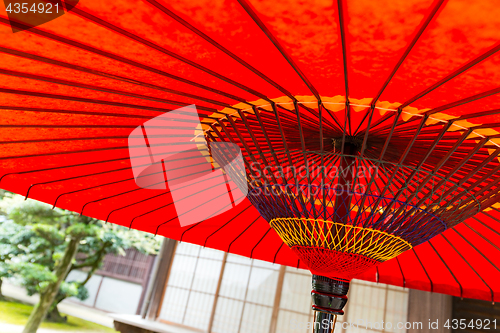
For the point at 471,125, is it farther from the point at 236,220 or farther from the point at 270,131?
the point at 236,220

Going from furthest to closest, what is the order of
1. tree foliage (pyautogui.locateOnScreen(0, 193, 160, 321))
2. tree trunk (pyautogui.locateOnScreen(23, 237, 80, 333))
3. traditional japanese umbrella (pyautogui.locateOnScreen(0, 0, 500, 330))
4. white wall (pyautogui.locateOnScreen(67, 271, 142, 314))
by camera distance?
1. white wall (pyautogui.locateOnScreen(67, 271, 142, 314))
2. tree foliage (pyautogui.locateOnScreen(0, 193, 160, 321))
3. tree trunk (pyautogui.locateOnScreen(23, 237, 80, 333))
4. traditional japanese umbrella (pyautogui.locateOnScreen(0, 0, 500, 330))

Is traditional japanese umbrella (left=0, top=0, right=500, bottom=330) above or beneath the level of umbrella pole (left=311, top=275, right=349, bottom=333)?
above

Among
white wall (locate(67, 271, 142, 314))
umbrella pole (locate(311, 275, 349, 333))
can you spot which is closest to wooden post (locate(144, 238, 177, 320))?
white wall (locate(67, 271, 142, 314))

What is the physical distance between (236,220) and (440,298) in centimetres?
400

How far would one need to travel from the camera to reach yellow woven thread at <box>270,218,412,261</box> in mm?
1161

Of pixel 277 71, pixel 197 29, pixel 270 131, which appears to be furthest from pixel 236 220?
pixel 197 29

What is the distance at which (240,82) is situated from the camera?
106cm

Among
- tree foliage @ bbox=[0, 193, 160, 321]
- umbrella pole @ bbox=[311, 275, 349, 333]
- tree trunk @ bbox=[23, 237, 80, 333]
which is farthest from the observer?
tree foliage @ bbox=[0, 193, 160, 321]

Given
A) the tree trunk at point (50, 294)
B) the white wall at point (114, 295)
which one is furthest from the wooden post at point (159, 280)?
the white wall at point (114, 295)

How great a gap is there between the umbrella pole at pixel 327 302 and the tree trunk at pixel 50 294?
7649 mm

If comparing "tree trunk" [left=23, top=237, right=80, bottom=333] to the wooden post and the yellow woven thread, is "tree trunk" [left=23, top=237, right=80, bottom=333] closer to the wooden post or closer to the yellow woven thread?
the wooden post

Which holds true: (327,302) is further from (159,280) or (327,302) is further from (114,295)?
(114,295)

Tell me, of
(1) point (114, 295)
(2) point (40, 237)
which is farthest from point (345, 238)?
(1) point (114, 295)

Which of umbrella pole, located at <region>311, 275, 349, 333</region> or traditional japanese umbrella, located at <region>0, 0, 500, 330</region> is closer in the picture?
traditional japanese umbrella, located at <region>0, 0, 500, 330</region>
